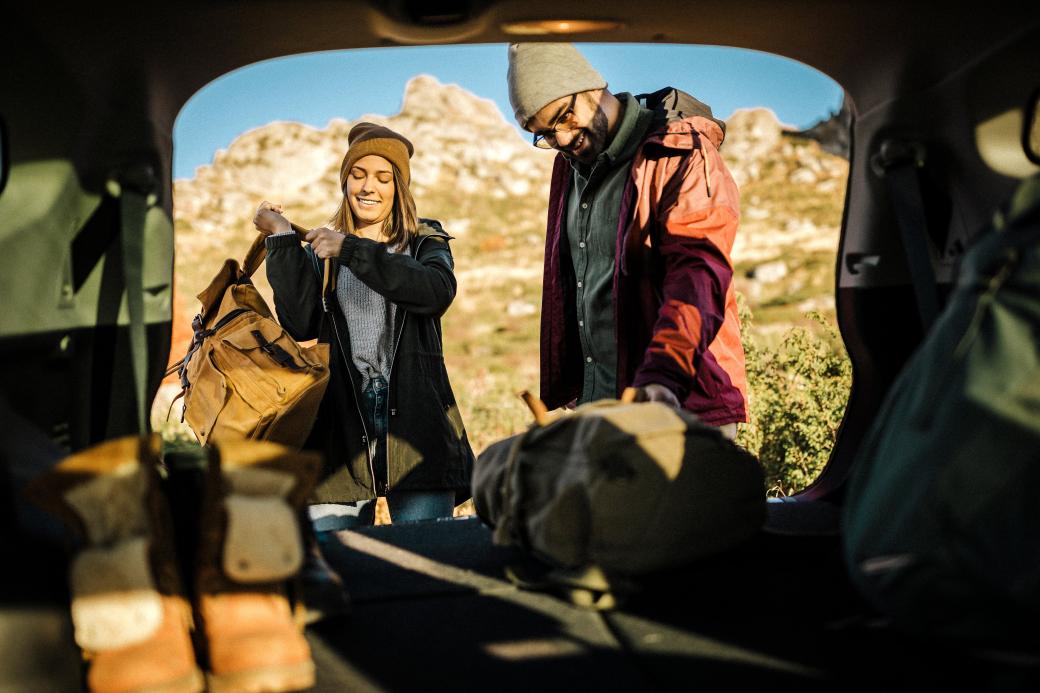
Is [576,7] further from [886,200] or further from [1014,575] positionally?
[1014,575]

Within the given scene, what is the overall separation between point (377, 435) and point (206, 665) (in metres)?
1.69

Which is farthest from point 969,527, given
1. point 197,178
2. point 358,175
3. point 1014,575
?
point 197,178

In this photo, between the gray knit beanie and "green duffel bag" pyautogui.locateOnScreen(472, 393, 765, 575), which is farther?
the gray knit beanie

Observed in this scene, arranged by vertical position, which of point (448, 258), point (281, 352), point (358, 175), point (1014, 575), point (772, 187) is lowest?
point (1014, 575)

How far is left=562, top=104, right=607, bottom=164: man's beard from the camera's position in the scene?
2590 mm

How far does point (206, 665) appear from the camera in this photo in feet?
4.70

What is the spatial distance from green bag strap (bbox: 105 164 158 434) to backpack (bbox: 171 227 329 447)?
0.73 meters

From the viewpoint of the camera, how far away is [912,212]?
2064 mm

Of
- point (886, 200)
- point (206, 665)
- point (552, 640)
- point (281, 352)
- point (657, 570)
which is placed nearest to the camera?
point (206, 665)

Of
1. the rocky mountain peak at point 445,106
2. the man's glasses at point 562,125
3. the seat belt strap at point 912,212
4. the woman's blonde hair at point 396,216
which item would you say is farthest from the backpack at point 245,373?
the rocky mountain peak at point 445,106

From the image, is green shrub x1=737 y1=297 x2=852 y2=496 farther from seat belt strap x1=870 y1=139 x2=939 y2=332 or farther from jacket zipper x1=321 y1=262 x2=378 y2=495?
seat belt strap x1=870 y1=139 x2=939 y2=332

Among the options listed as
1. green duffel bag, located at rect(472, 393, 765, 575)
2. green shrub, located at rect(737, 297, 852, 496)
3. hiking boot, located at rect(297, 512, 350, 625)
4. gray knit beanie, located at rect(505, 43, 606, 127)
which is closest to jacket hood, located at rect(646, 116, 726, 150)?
gray knit beanie, located at rect(505, 43, 606, 127)

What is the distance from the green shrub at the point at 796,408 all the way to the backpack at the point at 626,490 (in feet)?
12.6

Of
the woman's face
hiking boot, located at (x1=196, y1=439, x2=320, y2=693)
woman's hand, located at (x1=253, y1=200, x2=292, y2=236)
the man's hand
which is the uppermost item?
the woman's face
